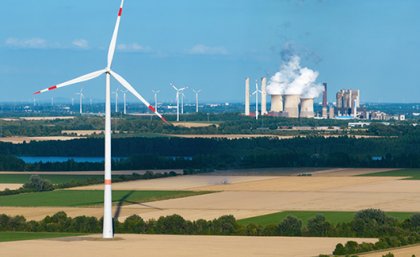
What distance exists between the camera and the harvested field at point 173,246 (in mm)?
52406

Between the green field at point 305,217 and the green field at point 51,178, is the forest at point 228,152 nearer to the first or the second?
the green field at point 51,178

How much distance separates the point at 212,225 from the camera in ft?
205

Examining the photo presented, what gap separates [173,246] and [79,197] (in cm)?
2717

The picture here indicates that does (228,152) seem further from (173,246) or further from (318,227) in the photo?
(173,246)

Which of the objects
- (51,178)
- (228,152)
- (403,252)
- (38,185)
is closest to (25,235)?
(403,252)

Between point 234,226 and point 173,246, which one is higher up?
point 234,226

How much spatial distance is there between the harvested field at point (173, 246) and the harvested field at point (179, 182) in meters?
29.6

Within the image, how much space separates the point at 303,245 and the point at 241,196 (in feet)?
86.8

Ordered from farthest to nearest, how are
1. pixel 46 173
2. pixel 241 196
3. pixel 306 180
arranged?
pixel 46 173 < pixel 306 180 < pixel 241 196

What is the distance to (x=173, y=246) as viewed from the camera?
55500 millimetres

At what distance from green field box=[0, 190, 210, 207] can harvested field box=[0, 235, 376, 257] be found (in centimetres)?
1763

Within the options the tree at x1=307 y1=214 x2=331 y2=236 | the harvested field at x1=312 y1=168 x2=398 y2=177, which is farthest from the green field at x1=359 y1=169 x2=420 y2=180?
the tree at x1=307 y1=214 x2=331 y2=236

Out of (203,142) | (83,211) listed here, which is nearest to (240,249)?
(83,211)

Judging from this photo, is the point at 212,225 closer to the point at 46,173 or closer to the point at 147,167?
the point at 46,173
